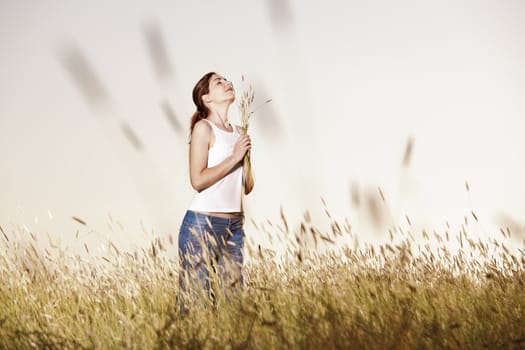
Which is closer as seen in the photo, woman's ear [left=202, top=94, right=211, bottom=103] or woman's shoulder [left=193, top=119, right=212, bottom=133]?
woman's shoulder [left=193, top=119, right=212, bottom=133]

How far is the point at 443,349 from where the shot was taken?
7.86 feet

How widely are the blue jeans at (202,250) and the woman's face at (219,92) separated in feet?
2.54

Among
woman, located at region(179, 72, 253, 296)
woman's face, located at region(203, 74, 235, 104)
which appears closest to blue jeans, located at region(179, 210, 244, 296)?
woman, located at region(179, 72, 253, 296)

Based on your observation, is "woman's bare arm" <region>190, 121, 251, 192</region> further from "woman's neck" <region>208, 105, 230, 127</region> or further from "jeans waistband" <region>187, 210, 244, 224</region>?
"woman's neck" <region>208, 105, 230, 127</region>

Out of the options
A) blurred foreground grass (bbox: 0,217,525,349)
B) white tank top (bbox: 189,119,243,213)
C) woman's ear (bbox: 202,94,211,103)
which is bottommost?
blurred foreground grass (bbox: 0,217,525,349)

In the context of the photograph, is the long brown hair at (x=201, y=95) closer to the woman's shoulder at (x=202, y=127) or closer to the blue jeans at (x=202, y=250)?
the woman's shoulder at (x=202, y=127)

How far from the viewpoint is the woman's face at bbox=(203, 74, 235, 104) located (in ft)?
11.6

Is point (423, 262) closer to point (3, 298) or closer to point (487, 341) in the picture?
point (487, 341)

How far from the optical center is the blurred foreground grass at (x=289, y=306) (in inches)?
96.3

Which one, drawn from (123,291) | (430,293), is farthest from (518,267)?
(123,291)

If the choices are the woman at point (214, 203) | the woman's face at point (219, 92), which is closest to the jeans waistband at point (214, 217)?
the woman at point (214, 203)

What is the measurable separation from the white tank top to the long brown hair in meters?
0.24

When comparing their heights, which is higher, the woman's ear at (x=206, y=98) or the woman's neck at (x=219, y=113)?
the woman's ear at (x=206, y=98)

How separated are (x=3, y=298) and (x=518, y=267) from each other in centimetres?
346
